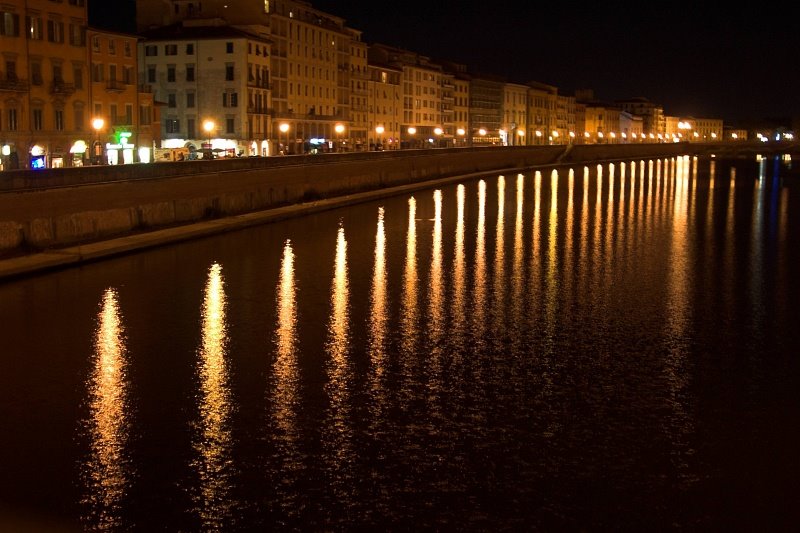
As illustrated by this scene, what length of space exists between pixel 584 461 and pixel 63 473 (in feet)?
15.6

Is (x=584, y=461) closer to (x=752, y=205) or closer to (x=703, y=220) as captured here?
(x=703, y=220)

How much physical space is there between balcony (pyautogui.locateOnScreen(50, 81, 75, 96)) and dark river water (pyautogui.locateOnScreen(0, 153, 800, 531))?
117ft

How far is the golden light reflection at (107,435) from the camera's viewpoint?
7625 mm

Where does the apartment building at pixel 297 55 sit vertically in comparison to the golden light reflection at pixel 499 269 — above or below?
above

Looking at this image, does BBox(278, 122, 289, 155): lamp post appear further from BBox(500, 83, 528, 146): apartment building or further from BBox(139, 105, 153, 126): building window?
BBox(500, 83, 528, 146): apartment building

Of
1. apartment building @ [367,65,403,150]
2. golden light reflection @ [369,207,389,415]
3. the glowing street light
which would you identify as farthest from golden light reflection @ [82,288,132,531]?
the glowing street light

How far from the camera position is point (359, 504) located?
7.75 m

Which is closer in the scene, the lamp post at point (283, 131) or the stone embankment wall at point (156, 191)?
the stone embankment wall at point (156, 191)

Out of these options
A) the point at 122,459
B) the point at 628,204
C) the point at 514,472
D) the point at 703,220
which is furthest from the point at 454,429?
the point at 628,204

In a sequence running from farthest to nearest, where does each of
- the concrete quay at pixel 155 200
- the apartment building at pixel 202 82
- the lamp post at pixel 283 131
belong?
the lamp post at pixel 283 131, the apartment building at pixel 202 82, the concrete quay at pixel 155 200

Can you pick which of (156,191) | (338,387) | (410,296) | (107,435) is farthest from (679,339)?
(156,191)

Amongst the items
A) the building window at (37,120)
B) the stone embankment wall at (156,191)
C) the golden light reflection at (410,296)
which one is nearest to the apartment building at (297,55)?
the building window at (37,120)

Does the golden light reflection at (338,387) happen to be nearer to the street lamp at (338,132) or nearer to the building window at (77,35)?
the building window at (77,35)

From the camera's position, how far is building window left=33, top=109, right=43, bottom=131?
176 feet
